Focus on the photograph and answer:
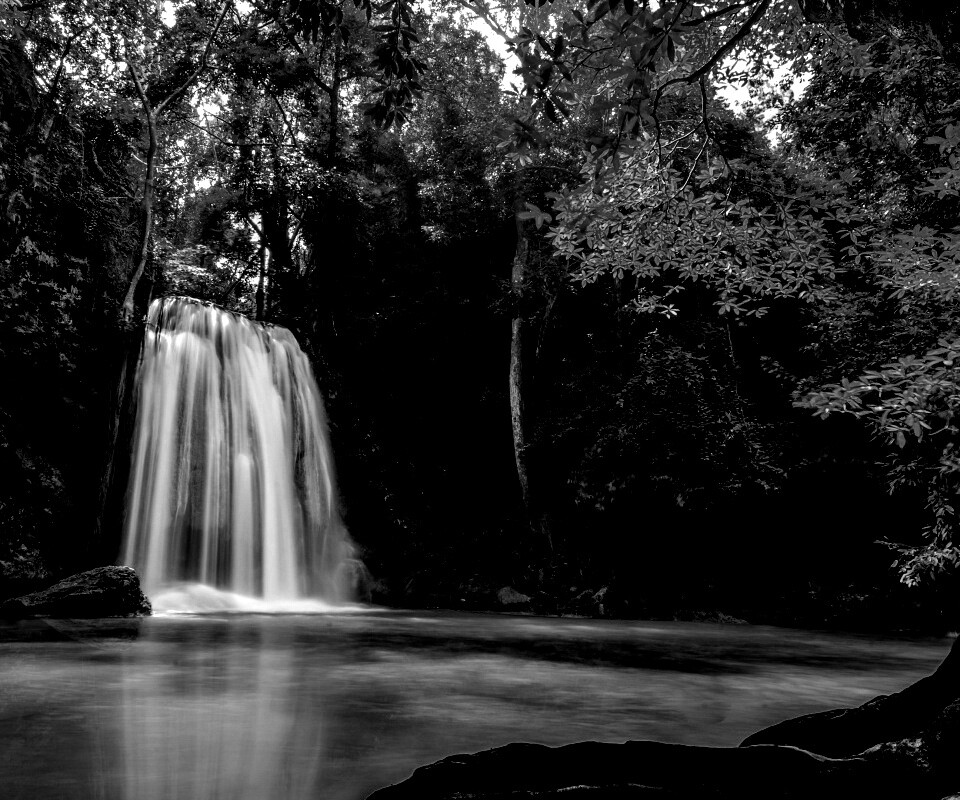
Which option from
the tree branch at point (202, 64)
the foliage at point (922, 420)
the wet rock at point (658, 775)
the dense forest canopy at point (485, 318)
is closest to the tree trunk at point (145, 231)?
the dense forest canopy at point (485, 318)

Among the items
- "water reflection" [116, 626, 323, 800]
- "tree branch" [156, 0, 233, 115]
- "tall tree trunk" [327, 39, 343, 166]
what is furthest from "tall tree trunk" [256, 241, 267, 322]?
"water reflection" [116, 626, 323, 800]

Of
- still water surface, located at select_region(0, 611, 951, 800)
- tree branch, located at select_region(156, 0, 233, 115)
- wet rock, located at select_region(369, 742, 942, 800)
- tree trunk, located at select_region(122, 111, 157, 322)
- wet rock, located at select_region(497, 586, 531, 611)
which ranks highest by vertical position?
tree branch, located at select_region(156, 0, 233, 115)

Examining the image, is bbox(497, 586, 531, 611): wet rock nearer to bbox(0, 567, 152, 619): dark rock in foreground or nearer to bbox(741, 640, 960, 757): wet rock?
bbox(0, 567, 152, 619): dark rock in foreground

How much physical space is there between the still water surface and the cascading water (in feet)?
13.9

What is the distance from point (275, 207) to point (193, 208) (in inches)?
142

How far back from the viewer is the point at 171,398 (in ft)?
45.5

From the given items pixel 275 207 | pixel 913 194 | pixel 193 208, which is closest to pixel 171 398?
pixel 275 207

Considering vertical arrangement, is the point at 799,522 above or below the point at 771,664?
above

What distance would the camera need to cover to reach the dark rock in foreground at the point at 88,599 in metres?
9.16

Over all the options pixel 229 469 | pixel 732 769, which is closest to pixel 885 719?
pixel 732 769

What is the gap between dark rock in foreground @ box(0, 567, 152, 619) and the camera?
30.1 feet

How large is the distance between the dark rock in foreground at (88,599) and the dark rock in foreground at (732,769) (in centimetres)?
905

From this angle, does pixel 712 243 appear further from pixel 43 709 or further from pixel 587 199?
pixel 43 709

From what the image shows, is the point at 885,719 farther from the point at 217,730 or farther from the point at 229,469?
the point at 229,469
